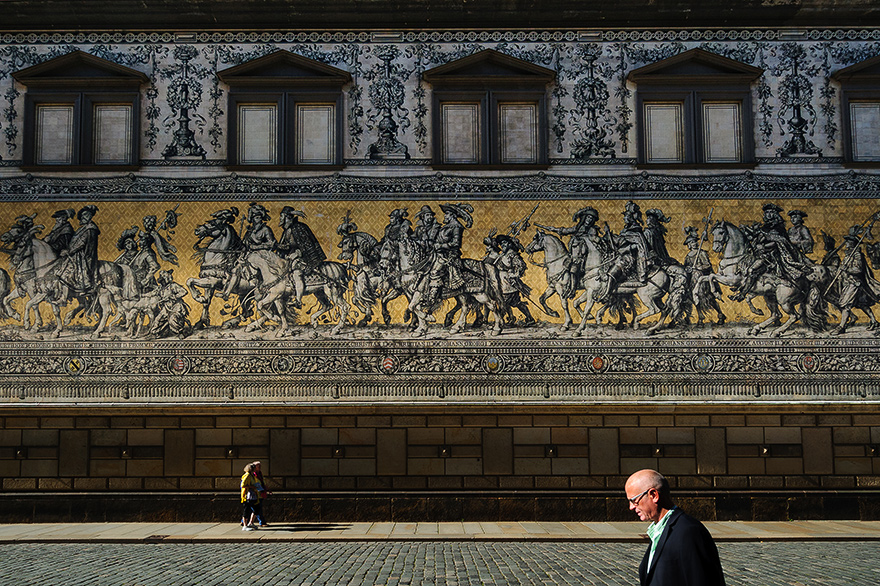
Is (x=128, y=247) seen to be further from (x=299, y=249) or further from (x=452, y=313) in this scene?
(x=452, y=313)

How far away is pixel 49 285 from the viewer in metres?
16.1

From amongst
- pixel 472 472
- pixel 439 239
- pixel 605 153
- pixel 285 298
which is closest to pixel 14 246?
pixel 285 298

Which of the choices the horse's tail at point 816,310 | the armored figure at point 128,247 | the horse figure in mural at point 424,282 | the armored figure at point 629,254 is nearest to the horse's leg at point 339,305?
the horse figure in mural at point 424,282

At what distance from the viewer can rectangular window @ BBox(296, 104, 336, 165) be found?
1648 centimetres

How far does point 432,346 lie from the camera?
15844 millimetres

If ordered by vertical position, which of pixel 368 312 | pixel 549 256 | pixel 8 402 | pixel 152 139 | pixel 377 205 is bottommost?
pixel 8 402

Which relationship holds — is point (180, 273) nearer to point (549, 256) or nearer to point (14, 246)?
point (14, 246)

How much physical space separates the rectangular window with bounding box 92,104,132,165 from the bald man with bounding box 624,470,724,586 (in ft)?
47.1

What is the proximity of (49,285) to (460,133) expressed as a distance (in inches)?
335

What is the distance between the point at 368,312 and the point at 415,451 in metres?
2.78

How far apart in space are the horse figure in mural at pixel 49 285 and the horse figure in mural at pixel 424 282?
4965 mm

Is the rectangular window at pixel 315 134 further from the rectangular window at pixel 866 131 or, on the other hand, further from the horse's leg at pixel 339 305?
the rectangular window at pixel 866 131

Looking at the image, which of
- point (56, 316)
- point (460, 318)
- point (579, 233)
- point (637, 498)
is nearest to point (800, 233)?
point (579, 233)

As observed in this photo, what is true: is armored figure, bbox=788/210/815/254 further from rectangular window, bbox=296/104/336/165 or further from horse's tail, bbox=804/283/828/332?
rectangular window, bbox=296/104/336/165
